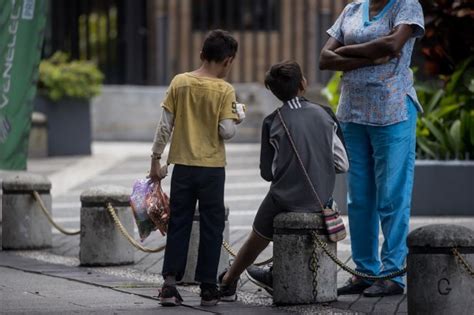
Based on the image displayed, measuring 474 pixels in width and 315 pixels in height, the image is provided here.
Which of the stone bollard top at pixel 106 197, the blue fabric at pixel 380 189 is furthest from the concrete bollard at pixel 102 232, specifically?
the blue fabric at pixel 380 189

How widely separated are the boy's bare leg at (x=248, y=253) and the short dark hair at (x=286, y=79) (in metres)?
0.85

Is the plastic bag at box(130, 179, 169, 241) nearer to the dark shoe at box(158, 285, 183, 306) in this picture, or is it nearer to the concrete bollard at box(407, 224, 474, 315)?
the dark shoe at box(158, 285, 183, 306)

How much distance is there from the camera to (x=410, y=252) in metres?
6.98

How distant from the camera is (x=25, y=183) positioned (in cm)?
1062

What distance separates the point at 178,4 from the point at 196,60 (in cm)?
97

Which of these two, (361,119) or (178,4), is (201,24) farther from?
(361,119)

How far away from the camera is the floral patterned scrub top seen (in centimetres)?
794

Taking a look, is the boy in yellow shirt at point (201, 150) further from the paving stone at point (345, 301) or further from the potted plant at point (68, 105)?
the potted plant at point (68, 105)

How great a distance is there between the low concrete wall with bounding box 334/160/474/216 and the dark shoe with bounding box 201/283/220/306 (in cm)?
449

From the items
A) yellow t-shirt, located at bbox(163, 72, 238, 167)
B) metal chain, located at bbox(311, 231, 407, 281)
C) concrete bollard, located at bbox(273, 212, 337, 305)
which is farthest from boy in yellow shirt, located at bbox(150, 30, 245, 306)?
metal chain, located at bbox(311, 231, 407, 281)

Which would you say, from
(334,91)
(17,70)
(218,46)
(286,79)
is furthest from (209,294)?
(334,91)

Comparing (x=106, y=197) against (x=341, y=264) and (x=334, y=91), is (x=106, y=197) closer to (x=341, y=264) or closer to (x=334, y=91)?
(x=341, y=264)

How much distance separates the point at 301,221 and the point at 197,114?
872 millimetres

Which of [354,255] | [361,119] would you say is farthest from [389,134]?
[354,255]
